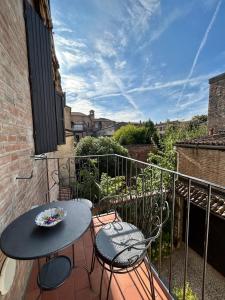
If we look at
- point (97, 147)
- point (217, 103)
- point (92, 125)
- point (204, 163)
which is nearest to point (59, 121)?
point (204, 163)

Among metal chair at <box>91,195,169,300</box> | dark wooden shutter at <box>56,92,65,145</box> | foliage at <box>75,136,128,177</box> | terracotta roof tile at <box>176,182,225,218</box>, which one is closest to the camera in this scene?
metal chair at <box>91,195,169,300</box>

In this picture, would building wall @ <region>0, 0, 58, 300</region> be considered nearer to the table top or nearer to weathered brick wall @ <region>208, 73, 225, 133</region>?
the table top

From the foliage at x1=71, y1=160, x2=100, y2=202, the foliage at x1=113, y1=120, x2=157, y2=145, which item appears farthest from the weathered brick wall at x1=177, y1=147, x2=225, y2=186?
the foliage at x1=113, y1=120, x2=157, y2=145

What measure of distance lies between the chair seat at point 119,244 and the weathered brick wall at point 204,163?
18.2 feet

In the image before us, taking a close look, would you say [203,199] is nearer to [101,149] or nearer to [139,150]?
[101,149]

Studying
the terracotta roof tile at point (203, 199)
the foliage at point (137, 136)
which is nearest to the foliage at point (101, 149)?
the foliage at point (137, 136)

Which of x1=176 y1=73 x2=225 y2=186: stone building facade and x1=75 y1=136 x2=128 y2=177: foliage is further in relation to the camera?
x1=75 y1=136 x2=128 y2=177: foliage

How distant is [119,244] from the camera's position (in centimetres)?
136

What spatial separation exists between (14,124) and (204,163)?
22.3ft

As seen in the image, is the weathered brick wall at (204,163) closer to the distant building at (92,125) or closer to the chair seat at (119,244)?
the chair seat at (119,244)

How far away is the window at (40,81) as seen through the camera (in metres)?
2.12

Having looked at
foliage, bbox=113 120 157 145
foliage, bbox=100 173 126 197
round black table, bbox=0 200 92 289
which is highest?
foliage, bbox=113 120 157 145

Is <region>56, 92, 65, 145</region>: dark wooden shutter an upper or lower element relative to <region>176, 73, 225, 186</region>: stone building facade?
upper

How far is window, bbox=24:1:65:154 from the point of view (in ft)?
6.95
